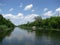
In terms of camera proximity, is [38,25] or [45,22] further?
[38,25]

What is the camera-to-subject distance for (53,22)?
9481 cm

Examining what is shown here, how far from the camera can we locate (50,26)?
333 feet

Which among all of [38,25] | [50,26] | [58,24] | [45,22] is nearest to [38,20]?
[38,25]

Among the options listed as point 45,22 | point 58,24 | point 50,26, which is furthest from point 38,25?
point 58,24

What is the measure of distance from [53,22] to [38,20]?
42010 mm

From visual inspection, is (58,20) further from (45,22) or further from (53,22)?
(45,22)

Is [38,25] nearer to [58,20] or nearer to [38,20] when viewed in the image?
[38,20]

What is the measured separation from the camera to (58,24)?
307 feet

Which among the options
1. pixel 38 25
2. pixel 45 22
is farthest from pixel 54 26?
pixel 38 25

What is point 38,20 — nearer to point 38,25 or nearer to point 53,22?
point 38,25

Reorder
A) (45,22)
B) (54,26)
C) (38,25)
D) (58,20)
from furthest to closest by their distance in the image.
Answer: (38,25)
(45,22)
(54,26)
(58,20)

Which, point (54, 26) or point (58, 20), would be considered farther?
point (54, 26)

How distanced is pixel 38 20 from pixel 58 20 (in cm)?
4425

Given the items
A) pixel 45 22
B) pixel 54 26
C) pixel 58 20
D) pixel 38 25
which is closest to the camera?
pixel 58 20
